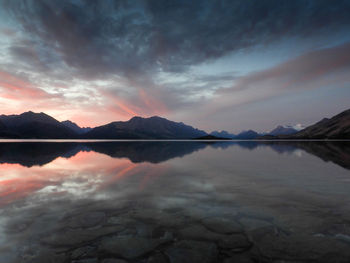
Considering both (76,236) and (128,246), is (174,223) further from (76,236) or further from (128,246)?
(76,236)

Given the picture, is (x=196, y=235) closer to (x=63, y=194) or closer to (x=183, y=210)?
(x=183, y=210)

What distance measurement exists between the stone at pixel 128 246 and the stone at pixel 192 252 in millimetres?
715

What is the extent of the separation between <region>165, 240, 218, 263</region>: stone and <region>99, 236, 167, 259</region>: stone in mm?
Result: 715

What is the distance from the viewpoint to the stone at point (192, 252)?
6.45 m

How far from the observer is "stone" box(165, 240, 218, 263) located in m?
6.45

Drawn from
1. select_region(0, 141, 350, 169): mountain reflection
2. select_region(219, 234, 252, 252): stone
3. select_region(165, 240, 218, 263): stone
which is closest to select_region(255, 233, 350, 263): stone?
select_region(219, 234, 252, 252): stone

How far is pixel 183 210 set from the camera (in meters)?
11.0

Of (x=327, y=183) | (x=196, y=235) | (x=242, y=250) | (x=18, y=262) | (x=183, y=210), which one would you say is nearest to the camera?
(x=18, y=262)

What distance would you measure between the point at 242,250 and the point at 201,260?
1597 millimetres

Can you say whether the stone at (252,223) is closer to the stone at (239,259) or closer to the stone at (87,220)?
the stone at (239,259)

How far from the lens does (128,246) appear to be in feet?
23.9

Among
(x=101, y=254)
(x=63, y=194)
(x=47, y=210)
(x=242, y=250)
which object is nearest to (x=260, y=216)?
(x=242, y=250)

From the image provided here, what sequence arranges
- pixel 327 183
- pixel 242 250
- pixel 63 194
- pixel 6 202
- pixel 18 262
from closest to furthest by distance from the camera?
pixel 18 262, pixel 242 250, pixel 6 202, pixel 63 194, pixel 327 183

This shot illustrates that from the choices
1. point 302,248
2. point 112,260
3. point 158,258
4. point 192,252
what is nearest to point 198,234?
point 192,252
